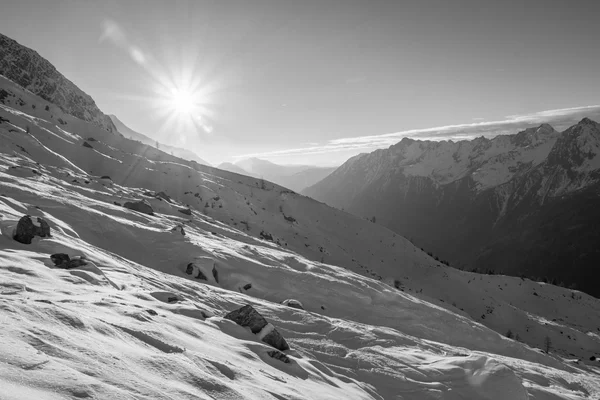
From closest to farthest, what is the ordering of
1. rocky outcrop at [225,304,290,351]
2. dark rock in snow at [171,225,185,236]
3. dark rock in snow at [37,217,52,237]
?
rocky outcrop at [225,304,290,351] < dark rock in snow at [37,217,52,237] < dark rock in snow at [171,225,185,236]

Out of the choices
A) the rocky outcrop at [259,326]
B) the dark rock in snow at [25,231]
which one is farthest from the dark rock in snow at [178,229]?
the rocky outcrop at [259,326]

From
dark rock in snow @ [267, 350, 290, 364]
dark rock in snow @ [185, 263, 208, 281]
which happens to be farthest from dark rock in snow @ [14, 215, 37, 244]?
dark rock in snow @ [267, 350, 290, 364]

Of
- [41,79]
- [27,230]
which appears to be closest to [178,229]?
[27,230]

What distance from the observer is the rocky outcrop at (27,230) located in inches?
445

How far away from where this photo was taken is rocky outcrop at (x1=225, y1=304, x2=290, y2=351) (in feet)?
33.4

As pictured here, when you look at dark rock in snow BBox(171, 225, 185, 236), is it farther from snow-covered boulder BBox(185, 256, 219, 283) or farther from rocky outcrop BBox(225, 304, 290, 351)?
rocky outcrop BBox(225, 304, 290, 351)

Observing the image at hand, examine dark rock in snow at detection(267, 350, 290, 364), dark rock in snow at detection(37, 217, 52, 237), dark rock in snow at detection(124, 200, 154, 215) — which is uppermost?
dark rock in snow at detection(124, 200, 154, 215)

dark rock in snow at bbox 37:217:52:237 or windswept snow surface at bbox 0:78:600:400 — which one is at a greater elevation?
dark rock in snow at bbox 37:217:52:237

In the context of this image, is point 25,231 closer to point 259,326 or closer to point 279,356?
point 259,326

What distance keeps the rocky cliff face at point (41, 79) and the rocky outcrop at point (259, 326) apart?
2657 inches

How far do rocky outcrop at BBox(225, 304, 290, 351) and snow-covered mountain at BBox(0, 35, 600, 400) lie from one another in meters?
0.20

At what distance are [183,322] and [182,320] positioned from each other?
25cm

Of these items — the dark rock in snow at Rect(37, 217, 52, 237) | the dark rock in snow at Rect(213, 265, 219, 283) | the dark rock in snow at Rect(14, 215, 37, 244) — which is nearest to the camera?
the dark rock in snow at Rect(14, 215, 37, 244)

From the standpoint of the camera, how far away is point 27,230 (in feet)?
37.9
